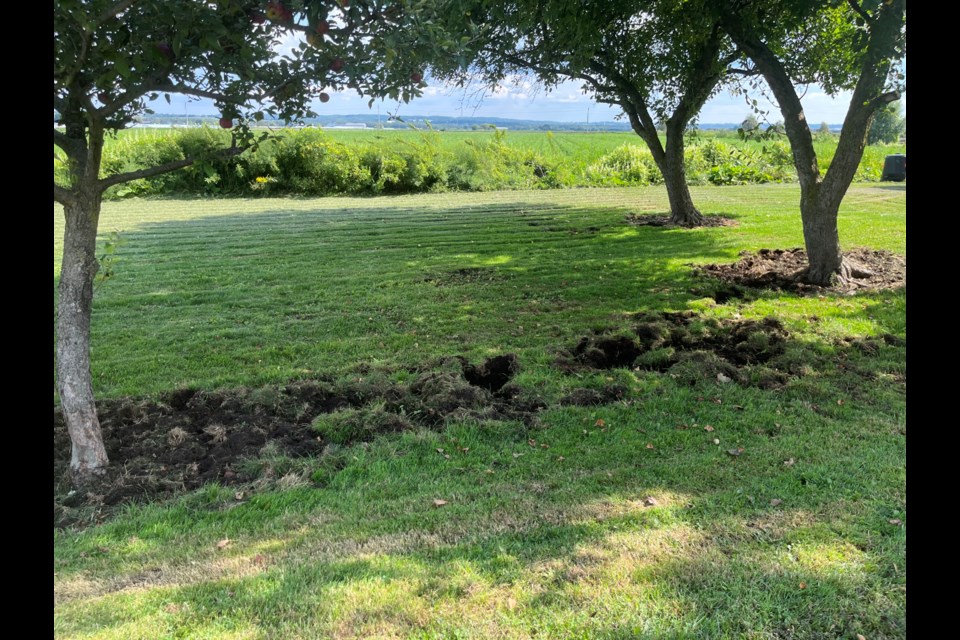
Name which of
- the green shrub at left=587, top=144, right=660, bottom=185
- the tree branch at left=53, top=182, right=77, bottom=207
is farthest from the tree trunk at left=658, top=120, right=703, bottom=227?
the tree branch at left=53, top=182, right=77, bottom=207

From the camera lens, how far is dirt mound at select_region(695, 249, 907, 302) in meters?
8.72

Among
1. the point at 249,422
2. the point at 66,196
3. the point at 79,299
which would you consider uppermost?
the point at 66,196

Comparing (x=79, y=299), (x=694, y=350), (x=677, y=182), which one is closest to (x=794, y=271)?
(x=694, y=350)

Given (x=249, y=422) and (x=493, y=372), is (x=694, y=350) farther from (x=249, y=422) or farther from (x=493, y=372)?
(x=249, y=422)

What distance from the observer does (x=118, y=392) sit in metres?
5.23

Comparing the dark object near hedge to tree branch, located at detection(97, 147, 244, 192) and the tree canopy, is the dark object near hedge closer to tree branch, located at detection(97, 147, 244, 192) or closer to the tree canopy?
the tree canopy

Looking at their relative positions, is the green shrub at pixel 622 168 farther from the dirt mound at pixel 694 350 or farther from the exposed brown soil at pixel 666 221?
the dirt mound at pixel 694 350

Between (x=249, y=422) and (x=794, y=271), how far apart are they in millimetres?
8195

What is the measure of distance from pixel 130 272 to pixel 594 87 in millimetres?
9916

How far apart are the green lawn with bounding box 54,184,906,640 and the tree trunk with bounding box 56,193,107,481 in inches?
26.1

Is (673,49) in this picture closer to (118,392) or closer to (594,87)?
(594,87)

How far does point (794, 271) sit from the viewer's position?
9.42 m

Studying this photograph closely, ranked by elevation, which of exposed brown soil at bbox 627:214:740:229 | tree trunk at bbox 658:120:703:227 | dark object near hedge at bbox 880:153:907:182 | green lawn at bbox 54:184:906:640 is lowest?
green lawn at bbox 54:184:906:640
